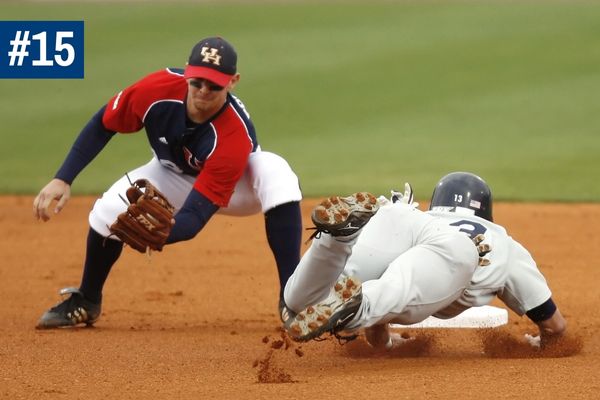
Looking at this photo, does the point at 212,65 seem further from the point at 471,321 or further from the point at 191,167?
the point at 471,321

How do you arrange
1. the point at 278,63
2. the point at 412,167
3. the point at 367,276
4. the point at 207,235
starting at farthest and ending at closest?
the point at 278,63
the point at 412,167
the point at 207,235
the point at 367,276

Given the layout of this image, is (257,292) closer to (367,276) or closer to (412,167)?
(367,276)

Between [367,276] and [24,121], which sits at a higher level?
[24,121]

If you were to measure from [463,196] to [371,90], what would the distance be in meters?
9.82

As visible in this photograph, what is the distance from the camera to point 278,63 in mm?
15414

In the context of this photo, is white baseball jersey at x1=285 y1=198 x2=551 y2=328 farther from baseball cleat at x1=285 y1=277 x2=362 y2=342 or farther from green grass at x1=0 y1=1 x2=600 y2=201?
green grass at x1=0 y1=1 x2=600 y2=201

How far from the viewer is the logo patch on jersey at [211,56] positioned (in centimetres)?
490

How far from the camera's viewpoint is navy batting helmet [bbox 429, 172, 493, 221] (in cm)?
477

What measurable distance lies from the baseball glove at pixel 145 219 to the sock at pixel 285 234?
2.43 ft

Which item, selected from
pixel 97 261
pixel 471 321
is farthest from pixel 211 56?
pixel 471 321

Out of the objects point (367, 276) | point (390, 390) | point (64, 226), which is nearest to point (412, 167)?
point (64, 226)

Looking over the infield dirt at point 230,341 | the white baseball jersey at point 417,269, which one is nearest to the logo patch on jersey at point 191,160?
the infield dirt at point 230,341

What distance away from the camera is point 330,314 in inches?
149

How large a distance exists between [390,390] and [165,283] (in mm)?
3481
